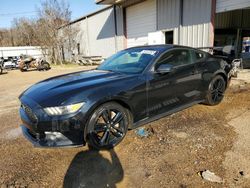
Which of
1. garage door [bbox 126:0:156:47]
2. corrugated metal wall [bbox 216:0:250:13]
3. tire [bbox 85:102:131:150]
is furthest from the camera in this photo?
garage door [bbox 126:0:156:47]

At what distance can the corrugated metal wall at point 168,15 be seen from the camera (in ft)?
36.5

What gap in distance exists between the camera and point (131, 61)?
4.21 m

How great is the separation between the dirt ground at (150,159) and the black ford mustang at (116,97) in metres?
0.30

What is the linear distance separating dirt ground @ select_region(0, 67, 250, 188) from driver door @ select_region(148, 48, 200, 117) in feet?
1.41

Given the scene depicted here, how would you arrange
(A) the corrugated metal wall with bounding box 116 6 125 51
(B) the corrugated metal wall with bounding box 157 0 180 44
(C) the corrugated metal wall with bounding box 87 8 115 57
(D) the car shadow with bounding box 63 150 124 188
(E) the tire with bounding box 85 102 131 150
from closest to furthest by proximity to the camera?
(D) the car shadow with bounding box 63 150 124 188
(E) the tire with bounding box 85 102 131 150
(B) the corrugated metal wall with bounding box 157 0 180 44
(A) the corrugated metal wall with bounding box 116 6 125 51
(C) the corrugated metal wall with bounding box 87 8 115 57

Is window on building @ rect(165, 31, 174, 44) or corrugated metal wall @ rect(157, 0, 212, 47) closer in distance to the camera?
corrugated metal wall @ rect(157, 0, 212, 47)

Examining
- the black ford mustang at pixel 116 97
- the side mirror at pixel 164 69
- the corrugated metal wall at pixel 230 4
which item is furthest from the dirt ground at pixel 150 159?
the corrugated metal wall at pixel 230 4

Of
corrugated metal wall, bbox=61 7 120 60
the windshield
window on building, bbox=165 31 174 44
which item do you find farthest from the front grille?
A: corrugated metal wall, bbox=61 7 120 60

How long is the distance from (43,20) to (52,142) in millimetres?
21511

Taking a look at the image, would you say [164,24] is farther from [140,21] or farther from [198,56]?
[198,56]

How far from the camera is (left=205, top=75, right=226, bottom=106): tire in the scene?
4910mm

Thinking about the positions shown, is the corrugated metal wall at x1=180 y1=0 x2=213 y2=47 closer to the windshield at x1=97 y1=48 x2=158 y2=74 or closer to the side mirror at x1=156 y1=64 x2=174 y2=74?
the windshield at x1=97 y1=48 x2=158 y2=74

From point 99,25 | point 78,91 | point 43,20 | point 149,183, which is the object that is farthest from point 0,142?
point 43,20

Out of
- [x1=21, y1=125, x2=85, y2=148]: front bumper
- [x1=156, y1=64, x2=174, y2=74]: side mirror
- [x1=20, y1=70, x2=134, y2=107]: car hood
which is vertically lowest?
[x1=21, y1=125, x2=85, y2=148]: front bumper
